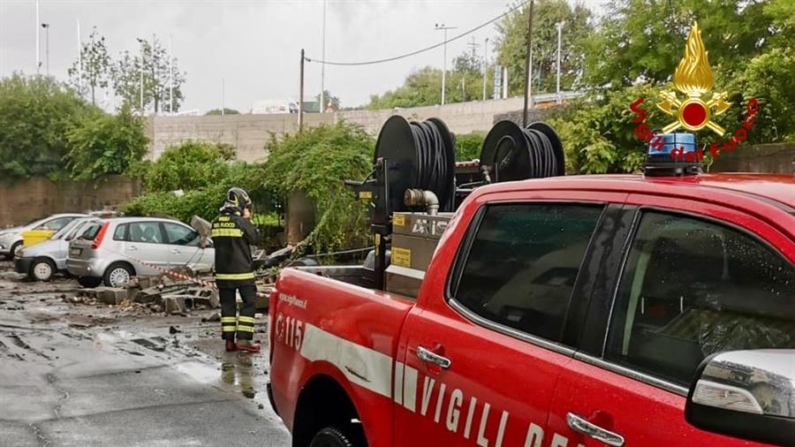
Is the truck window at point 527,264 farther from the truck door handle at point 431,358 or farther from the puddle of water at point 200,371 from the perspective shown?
the puddle of water at point 200,371

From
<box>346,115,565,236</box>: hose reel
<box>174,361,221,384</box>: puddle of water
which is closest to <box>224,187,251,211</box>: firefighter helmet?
<box>174,361,221,384</box>: puddle of water

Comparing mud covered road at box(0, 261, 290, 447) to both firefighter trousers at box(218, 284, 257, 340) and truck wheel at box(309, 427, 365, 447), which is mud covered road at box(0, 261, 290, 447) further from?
truck wheel at box(309, 427, 365, 447)

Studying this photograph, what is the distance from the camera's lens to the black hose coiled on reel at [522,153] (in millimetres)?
6203

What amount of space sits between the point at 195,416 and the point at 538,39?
61.8m

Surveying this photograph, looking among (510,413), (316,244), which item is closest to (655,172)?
(510,413)

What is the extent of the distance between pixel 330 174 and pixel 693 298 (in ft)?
53.8

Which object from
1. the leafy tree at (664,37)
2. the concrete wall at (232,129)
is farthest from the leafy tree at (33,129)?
the leafy tree at (664,37)

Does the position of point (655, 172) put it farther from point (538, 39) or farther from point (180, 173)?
point (538, 39)

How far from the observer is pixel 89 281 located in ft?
55.5

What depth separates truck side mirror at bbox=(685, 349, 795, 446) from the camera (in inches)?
64.4

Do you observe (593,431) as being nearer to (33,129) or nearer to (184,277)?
(184,277)

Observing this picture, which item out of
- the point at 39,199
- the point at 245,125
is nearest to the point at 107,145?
the point at 39,199

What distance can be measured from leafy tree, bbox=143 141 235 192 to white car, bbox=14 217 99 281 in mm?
8630

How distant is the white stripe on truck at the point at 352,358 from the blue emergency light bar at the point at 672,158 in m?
1.29
